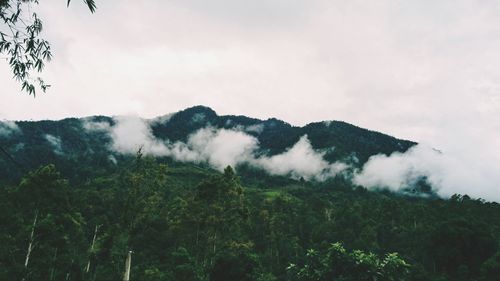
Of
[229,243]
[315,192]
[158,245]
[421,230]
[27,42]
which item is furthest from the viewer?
[315,192]

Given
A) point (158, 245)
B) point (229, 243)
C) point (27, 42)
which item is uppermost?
point (27, 42)

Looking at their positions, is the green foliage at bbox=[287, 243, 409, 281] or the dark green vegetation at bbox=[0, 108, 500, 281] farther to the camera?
the dark green vegetation at bbox=[0, 108, 500, 281]

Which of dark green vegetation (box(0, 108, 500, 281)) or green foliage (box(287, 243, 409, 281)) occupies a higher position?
green foliage (box(287, 243, 409, 281))

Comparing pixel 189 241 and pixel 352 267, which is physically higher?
pixel 352 267

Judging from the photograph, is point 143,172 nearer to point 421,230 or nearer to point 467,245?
point 467,245

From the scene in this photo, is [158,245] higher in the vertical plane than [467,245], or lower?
lower

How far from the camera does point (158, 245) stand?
51.0 m

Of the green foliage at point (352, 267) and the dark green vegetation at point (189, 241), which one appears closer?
the green foliage at point (352, 267)

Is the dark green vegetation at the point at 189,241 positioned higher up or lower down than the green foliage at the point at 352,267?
lower down

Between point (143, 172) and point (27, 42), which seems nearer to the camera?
point (27, 42)

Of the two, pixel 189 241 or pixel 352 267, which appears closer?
pixel 352 267

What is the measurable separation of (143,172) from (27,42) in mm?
24448

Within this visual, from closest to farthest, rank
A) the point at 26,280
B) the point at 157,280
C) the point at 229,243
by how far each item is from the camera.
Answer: the point at 26,280
the point at 157,280
the point at 229,243

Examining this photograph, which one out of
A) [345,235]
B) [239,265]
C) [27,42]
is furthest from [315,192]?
[27,42]
